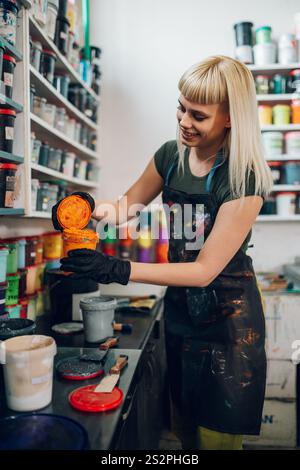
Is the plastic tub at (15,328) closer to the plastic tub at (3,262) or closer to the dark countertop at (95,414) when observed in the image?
the dark countertop at (95,414)

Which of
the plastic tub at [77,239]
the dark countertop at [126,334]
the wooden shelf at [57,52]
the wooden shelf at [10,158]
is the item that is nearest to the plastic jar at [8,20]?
the wooden shelf at [57,52]

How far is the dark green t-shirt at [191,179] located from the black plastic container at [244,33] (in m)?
1.48

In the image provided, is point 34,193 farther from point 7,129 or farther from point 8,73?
point 8,73

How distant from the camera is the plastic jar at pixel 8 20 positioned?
1386 millimetres

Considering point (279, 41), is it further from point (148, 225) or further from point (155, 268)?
point (155, 268)

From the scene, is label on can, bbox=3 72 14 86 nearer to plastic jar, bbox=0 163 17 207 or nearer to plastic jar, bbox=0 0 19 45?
plastic jar, bbox=0 0 19 45

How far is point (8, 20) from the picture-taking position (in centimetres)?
140

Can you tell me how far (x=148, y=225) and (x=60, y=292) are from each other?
0.96 meters

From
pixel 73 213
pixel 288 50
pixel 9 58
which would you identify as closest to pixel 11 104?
pixel 9 58

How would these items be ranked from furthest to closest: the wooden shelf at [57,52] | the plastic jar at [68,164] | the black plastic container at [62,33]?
1. the plastic jar at [68,164]
2. the black plastic container at [62,33]
3. the wooden shelf at [57,52]

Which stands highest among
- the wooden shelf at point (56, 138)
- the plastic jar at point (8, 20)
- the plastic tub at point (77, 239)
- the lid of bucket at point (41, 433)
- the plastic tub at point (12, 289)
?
the plastic jar at point (8, 20)

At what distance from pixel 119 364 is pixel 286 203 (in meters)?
1.87

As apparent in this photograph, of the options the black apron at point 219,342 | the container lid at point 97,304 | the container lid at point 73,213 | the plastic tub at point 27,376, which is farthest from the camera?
the container lid at point 97,304
